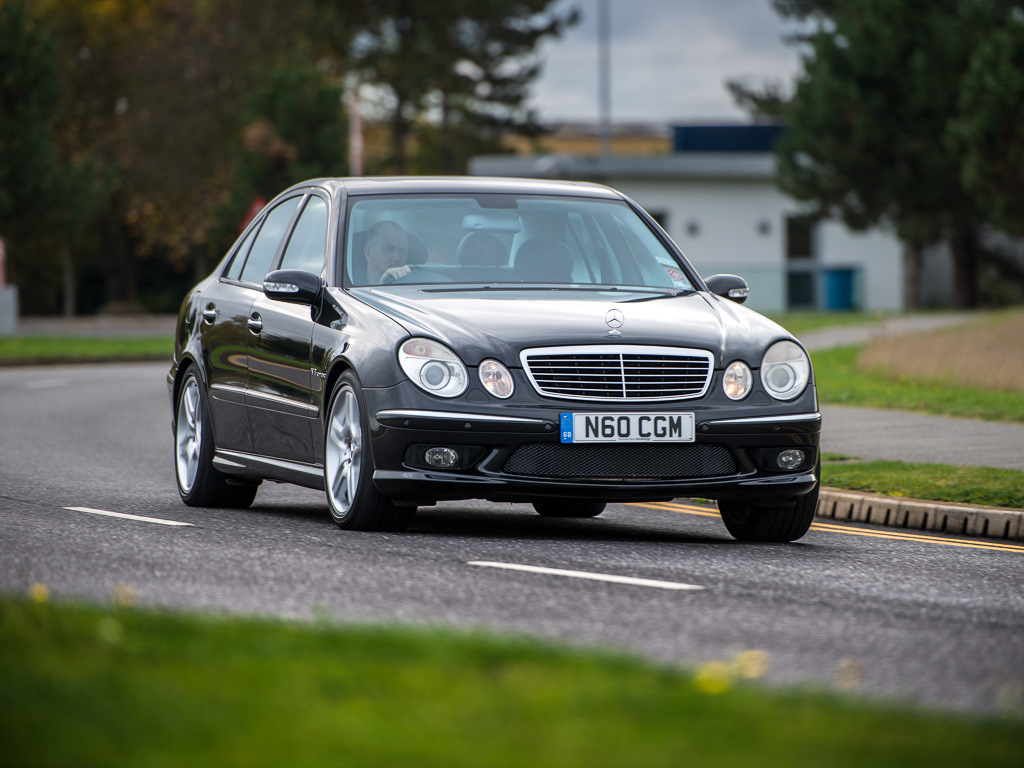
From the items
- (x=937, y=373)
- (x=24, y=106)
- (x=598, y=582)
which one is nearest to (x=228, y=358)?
(x=598, y=582)

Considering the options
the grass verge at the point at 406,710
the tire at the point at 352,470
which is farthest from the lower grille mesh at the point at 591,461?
the grass verge at the point at 406,710

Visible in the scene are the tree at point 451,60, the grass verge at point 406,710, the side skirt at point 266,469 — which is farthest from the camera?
the tree at point 451,60

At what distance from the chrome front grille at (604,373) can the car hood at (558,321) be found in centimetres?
5

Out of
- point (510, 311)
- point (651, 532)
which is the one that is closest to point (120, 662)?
point (510, 311)

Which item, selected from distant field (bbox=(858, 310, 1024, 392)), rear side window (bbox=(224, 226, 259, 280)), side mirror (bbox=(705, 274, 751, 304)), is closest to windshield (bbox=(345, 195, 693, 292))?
side mirror (bbox=(705, 274, 751, 304))

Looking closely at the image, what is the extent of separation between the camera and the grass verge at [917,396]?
1566 centimetres

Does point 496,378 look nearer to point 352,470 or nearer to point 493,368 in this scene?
point 493,368

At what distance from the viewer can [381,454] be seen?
7.75 m

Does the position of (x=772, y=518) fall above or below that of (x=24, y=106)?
below

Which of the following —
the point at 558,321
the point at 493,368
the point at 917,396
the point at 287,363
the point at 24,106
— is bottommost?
the point at 917,396

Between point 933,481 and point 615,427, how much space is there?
3.19 metres

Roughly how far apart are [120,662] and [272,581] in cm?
206

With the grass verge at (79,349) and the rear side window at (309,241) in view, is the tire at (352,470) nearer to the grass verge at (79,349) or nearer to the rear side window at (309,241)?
the rear side window at (309,241)

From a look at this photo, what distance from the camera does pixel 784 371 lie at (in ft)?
26.7
